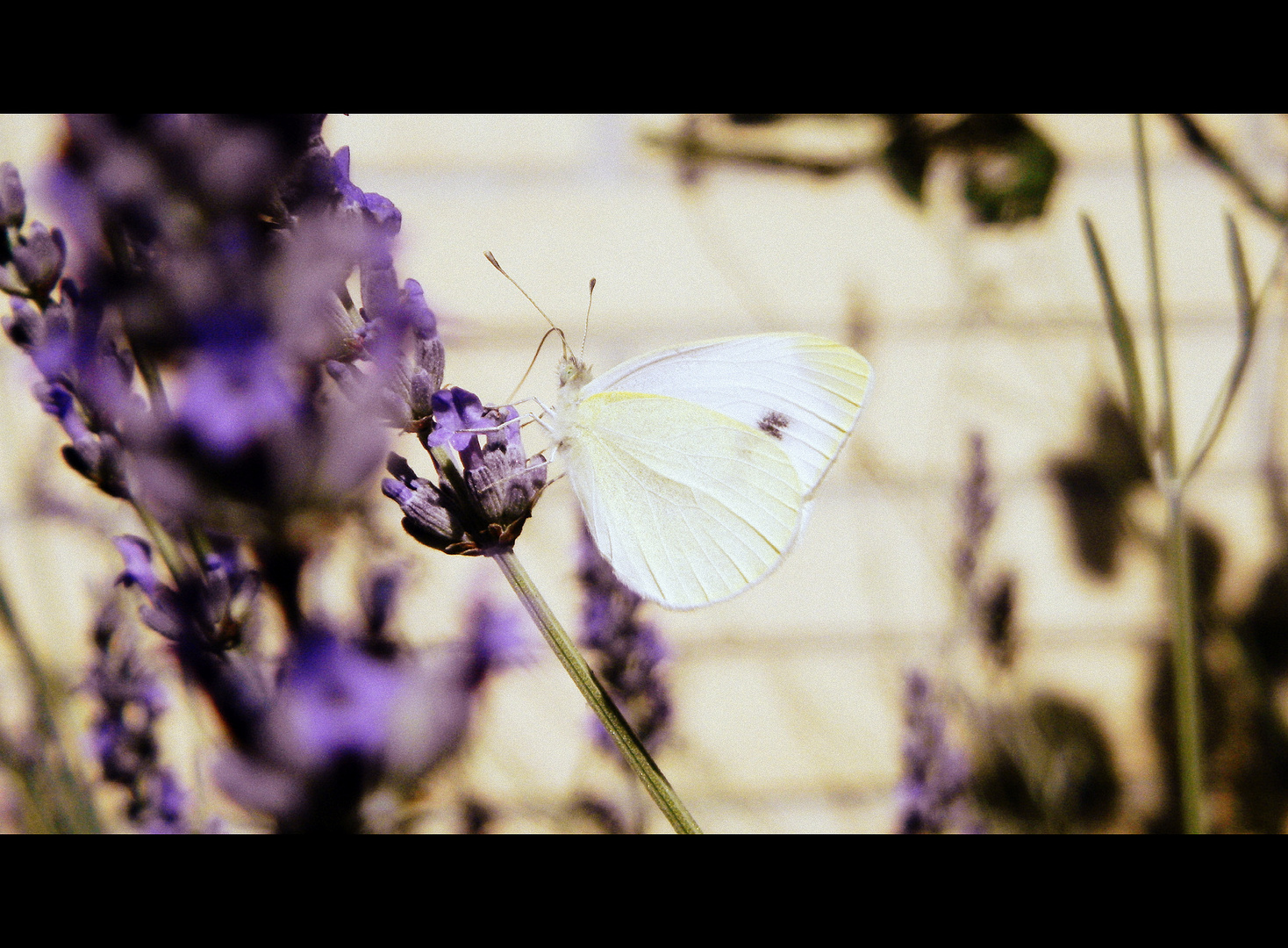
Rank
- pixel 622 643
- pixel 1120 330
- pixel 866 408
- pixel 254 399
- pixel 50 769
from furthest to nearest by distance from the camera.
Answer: pixel 866 408 → pixel 622 643 → pixel 50 769 → pixel 1120 330 → pixel 254 399

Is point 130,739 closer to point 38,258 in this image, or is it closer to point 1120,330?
point 38,258

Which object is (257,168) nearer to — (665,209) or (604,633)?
(604,633)

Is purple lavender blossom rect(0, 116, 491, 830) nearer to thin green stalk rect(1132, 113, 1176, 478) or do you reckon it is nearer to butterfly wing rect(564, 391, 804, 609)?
butterfly wing rect(564, 391, 804, 609)

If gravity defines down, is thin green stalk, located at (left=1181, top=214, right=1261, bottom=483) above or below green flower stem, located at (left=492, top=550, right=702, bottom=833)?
above

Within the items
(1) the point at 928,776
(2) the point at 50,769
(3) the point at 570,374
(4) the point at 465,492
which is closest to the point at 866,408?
(1) the point at 928,776

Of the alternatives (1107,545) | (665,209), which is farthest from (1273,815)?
(665,209)

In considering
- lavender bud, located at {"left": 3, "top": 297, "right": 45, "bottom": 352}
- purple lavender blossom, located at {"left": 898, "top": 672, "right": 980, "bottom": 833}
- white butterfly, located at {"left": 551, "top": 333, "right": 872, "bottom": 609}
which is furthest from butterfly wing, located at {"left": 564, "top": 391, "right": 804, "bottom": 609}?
purple lavender blossom, located at {"left": 898, "top": 672, "right": 980, "bottom": 833}

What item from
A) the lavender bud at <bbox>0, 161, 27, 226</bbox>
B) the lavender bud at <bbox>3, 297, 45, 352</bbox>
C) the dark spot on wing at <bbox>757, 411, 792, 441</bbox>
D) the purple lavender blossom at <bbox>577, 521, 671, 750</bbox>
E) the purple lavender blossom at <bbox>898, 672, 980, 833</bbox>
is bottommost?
the purple lavender blossom at <bbox>898, 672, 980, 833</bbox>
